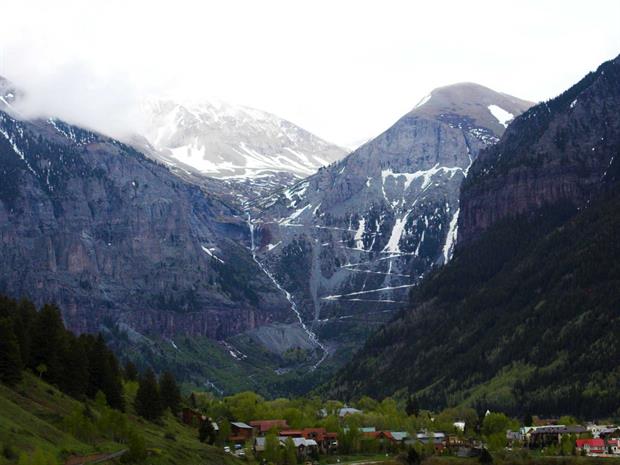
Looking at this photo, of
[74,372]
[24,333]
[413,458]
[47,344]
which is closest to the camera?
[24,333]

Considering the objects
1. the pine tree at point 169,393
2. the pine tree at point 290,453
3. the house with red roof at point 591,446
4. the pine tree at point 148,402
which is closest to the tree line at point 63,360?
→ the pine tree at point 148,402

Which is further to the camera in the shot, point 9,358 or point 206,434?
point 206,434

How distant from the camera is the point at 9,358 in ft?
419

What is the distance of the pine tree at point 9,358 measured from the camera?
5034 inches

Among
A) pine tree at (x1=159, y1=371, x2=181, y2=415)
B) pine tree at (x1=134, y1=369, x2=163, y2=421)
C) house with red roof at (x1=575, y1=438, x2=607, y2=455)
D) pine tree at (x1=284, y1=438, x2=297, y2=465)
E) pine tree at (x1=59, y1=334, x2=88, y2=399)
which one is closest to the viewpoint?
pine tree at (x1=59, y1=334, x2=88, y2=399)

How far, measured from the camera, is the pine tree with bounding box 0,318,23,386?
128 metres

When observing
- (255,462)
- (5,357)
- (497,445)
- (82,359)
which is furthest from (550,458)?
(5,357)

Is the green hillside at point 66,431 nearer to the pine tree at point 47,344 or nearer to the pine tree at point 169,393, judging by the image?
the pine tree at point 47,344

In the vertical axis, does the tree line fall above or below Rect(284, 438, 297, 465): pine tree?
above

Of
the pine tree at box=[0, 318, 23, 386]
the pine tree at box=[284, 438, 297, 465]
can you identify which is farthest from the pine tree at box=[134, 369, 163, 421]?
the pine tree at box=[0, 318, 23, 386]

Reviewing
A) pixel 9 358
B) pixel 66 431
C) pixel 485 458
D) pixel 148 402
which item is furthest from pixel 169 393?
pixel 66 431

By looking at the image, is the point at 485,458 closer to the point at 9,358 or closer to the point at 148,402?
the point at 148,402

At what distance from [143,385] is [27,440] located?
55123 millimetres

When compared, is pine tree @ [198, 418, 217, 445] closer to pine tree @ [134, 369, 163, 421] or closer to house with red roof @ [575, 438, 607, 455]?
pine tree @ [134, 369, 163, 421]
